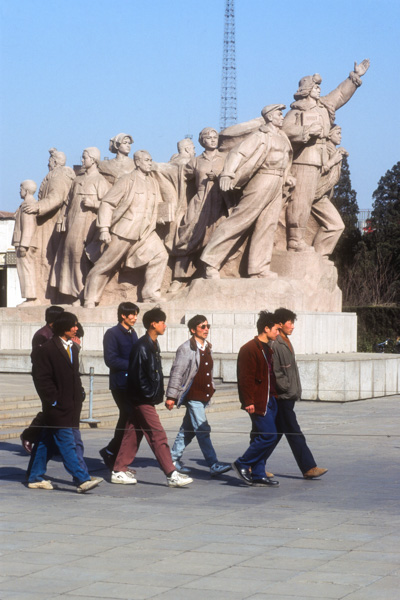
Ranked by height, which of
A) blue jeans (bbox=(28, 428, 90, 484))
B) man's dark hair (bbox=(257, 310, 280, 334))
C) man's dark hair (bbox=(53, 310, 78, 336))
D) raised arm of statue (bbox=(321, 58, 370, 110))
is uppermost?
raised arm of statue (bbox=(321, 58, 370, 110))

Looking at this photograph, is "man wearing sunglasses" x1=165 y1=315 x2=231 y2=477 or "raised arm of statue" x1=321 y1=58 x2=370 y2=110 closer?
"man wearing sunglasses" x1=165 y1=315 x2=231 y2=477

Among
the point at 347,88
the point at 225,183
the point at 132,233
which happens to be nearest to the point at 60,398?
the point at 225,183

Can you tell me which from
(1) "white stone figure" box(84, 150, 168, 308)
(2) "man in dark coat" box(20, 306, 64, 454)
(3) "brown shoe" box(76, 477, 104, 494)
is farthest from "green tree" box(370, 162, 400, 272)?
(3) "brown shoe" box(76, 477, 104, 494)

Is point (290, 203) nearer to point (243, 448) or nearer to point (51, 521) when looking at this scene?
point (243, 448)

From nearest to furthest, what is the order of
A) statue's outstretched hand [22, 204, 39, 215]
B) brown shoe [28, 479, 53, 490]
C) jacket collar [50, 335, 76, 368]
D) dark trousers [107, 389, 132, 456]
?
jacket collar [50, 335, 76, 368], brown shoe [28, 479, 53, 490], dark trousers [107, 389, 132, 456], statue's outstretched hand [22, 204, 39, 215]

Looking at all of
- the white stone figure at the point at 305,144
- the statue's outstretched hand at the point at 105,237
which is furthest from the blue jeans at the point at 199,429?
the white stone figure at the point at 305,144

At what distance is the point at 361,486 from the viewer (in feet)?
26.1

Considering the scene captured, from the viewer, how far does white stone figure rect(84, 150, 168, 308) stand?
18.5 m

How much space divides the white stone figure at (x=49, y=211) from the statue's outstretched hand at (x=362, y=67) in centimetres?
541

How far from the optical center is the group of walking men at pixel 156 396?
7.67 m

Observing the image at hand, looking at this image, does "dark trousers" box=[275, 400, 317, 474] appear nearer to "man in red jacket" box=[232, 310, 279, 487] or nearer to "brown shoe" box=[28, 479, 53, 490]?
"man in red jacket" box=[232, 310, 279, 487]

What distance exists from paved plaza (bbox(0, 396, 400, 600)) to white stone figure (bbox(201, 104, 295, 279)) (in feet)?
27.3

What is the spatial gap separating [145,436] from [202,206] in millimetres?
10958

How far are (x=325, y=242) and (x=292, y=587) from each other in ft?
48.2
